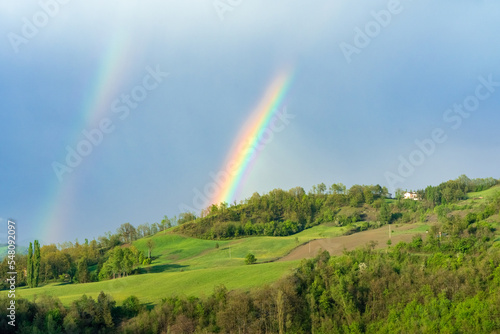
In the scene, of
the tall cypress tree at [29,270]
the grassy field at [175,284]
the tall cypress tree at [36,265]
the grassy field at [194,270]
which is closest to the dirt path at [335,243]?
the grassy field at [194,270]

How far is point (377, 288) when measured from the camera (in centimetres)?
5669

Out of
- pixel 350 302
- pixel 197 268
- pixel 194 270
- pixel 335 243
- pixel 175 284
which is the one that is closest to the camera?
pixel 350 302

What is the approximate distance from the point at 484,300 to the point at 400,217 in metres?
81.5

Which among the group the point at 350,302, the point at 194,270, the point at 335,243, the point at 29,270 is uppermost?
the point at 29,270

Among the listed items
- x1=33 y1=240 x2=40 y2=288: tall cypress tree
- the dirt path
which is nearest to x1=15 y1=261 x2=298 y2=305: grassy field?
x1=33 y1=240 x2=40 y2=288: tall cypress tree

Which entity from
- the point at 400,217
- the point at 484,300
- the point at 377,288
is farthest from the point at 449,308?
the point at 400,217

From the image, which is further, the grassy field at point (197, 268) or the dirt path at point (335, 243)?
the dirt path at point (335, 243)

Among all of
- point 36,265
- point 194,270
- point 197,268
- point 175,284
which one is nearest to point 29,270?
point 36,265

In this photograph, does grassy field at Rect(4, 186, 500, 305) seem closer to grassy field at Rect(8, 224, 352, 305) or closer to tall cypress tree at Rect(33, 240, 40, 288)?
grassy field at Rect(8, 224, 352, 305)

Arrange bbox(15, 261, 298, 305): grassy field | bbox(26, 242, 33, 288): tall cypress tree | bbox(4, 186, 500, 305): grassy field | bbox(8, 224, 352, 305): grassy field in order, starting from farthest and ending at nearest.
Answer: bbox(26, 242, 33, 288): tall cypress tree → bbox(4, 186, 500, 305): grassy field → bbox(8, 224, 352, 305): grassy field → bbox(15, 261, 298, 305): grassy field

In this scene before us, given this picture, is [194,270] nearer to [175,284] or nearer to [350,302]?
[175,284]

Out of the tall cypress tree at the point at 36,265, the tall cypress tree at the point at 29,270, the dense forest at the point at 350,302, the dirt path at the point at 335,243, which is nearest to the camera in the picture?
the dense forest at the point at 350,302

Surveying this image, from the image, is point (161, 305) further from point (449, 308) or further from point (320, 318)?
point (449, 308)

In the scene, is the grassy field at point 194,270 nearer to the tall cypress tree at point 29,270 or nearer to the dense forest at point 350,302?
the tall cypress tree at point 29,270
